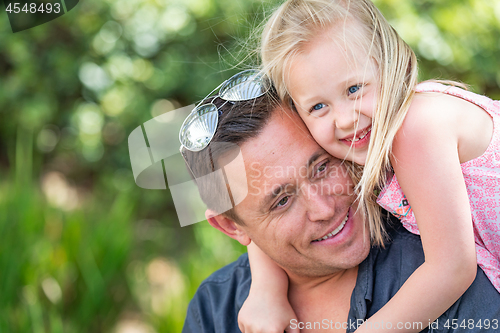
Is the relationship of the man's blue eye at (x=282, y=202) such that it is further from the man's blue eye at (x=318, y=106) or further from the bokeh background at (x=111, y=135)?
the bokeh background at (x=111, y=135)

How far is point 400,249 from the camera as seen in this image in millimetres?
1784

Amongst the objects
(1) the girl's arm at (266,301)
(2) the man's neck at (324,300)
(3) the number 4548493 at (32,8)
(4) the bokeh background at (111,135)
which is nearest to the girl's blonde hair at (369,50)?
(2) the man's neck at (324,300)

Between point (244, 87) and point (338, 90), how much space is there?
49 centimetres

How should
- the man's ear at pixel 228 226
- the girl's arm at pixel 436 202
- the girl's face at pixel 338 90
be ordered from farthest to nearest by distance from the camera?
1. the man's ear at pixel 228 226
2. the girl's face at pixel 338 90
3. the girl's arm at pixel 436 202

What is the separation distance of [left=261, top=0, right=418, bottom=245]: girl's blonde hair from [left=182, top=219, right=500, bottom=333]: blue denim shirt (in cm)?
29

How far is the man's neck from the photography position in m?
1.83

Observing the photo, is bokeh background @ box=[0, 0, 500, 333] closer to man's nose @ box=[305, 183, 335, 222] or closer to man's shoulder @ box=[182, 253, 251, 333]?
man's shoulder @ box=[182, 253, 251, 333]

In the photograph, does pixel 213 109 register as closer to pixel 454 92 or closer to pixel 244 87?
pixel 244 87

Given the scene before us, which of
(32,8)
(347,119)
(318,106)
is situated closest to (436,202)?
(347,119)

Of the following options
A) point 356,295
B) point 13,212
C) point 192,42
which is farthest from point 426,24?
point 13,212

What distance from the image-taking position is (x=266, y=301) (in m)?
1.85

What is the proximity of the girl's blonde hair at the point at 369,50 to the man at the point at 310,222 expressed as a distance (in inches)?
5.8

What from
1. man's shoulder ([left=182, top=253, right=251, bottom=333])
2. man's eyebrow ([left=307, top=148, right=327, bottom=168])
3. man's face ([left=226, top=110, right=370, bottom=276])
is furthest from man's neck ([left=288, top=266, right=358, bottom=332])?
man's eyebrow ([left=307, top=148, right=327, bottom=168])

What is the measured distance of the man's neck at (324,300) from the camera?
1830 mm
